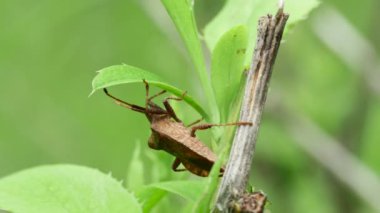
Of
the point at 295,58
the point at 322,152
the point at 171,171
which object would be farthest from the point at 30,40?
the point at 171,171

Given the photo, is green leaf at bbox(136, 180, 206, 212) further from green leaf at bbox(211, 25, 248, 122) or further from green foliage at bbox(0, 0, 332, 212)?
green leaf at bbox(211, 25, 248, 122)

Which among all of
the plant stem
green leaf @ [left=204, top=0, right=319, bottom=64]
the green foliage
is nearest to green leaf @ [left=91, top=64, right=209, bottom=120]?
the green foliage

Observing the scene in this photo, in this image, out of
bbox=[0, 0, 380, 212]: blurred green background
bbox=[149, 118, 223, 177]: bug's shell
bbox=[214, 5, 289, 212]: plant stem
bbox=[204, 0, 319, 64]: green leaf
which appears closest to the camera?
bbox=[214, 5, 289, 212]: plant stem

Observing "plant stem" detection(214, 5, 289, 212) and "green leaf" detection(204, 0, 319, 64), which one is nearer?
"plant stem" detection(214, 5, 289, 212)

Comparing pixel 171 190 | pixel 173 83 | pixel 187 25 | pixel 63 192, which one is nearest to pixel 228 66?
pixel 187 25

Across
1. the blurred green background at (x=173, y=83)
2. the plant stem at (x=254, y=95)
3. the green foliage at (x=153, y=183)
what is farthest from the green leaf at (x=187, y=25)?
the blurred green background at (x=173, y=83)

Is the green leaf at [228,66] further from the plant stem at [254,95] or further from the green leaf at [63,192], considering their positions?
the green leaf at [63,192]

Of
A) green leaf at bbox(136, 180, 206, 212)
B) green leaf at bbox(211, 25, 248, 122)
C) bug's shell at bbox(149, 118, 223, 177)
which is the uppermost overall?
green leaf at bbox(211, 25, 248, 122)
